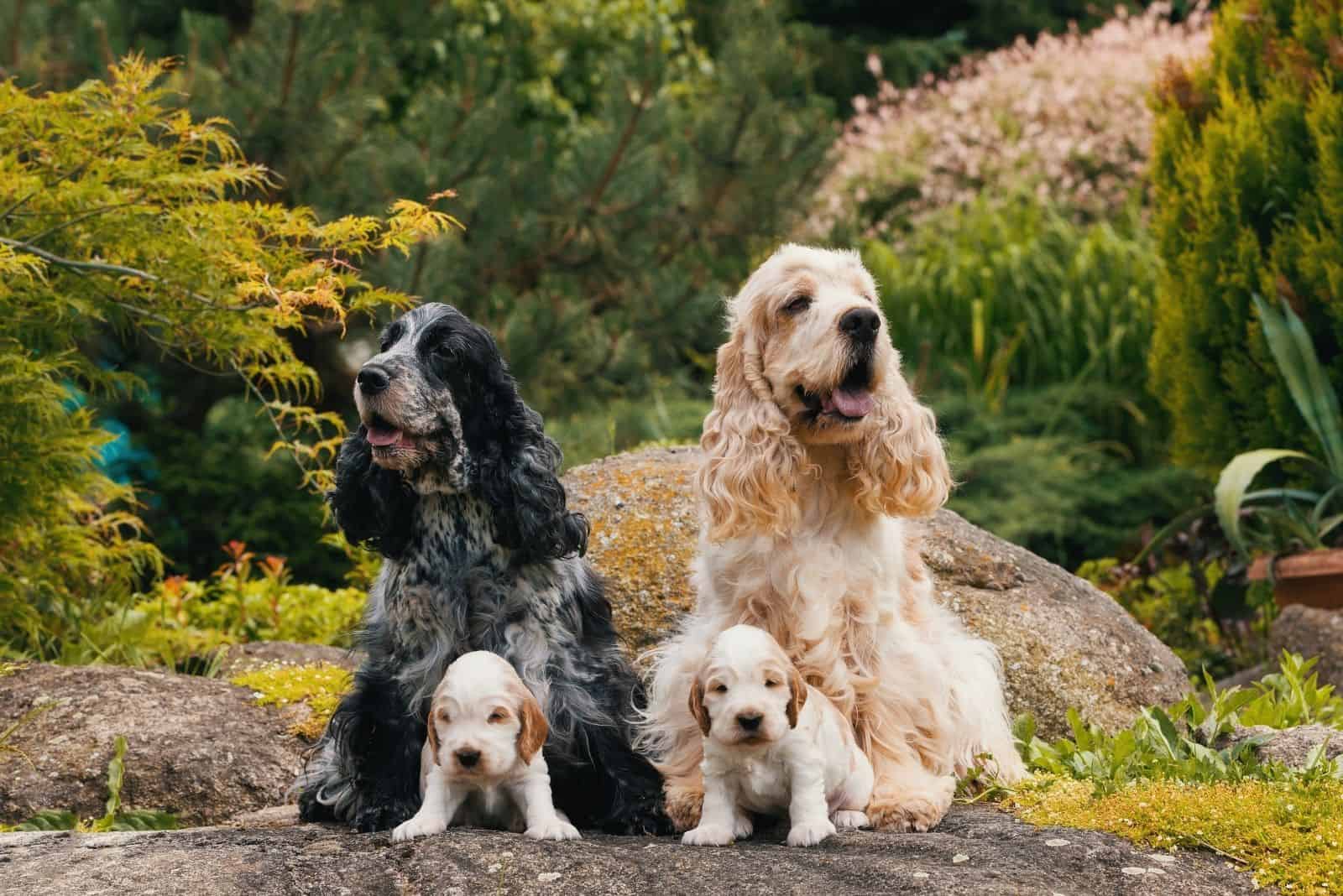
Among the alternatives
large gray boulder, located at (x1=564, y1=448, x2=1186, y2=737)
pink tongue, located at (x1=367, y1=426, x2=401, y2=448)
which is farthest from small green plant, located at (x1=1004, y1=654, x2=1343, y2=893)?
pink tongue, located at (x1=367, y1=426, x2=401, y2=448)

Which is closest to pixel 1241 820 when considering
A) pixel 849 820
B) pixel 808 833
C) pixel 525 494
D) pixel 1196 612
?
pixel 849 820

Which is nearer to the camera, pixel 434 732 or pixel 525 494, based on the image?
pixel 434 732

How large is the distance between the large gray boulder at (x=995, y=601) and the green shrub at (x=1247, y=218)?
288cm

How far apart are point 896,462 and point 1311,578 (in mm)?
4067

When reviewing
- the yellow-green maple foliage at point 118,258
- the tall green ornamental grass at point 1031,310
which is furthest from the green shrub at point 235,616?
the tall green ornamental grass at point 1031,310

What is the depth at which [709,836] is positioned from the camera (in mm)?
4184

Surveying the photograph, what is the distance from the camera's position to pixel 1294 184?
8.82 metres

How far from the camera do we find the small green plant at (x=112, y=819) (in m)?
5.11

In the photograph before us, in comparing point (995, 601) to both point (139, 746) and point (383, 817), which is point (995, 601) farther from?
point (139, 746)

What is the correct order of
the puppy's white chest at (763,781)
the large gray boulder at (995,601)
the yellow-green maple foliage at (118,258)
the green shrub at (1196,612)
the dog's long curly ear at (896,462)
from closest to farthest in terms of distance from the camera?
1. the puppy's white chest at (763,781)
2. the dog's long curly ear at (896,462)
3. the yellow-green maple foliage at (118,258)
4. the large gray boulder at (995,601)
5. the green shrub at (1196,612)

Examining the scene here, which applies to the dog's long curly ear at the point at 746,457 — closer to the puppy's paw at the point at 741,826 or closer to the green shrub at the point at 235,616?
the puppy's paw at the point at 741,826

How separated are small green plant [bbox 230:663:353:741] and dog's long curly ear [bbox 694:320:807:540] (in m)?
2.08

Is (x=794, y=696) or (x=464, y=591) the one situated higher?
(x=464, y=591)

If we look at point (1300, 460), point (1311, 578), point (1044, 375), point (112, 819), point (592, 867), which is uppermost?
point (1044, 375)
